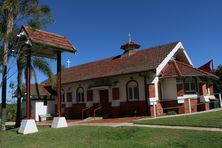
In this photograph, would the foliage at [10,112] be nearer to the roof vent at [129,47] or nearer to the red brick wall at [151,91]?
the roof vent at [129,47]

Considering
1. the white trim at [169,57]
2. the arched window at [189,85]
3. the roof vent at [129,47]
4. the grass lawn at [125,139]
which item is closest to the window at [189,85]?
the arched window at [189,85]

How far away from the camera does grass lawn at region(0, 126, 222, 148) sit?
8.89 meters

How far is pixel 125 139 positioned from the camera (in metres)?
10.4

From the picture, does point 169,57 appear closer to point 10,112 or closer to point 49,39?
point 49,39

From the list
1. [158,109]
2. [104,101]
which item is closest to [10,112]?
[104,101]

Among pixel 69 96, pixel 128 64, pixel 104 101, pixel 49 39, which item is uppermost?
pixel 49 39

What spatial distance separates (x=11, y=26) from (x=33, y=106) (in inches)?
544

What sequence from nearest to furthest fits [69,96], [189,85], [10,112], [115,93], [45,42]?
1. [45,42]
2. [189,85]
3. [115,93]
4. [69,96]
5. [10,112]

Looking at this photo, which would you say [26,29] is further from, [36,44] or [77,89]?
[77,89]

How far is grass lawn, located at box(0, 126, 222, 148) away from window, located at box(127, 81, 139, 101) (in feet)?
29.2

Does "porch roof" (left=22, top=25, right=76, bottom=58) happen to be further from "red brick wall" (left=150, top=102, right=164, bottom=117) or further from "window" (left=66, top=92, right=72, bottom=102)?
"window" (left=66, top=92, right=72, bottom=102)

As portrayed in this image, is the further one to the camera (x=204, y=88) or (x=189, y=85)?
(x=204, y=88)

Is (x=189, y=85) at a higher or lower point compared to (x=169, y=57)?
lower

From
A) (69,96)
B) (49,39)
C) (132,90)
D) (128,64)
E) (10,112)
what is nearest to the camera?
(49,39)
